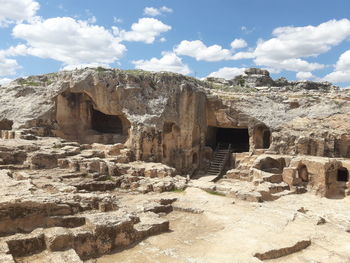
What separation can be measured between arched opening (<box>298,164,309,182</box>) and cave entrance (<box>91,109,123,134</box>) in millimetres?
13956

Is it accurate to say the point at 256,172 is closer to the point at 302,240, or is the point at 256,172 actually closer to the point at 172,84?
the point at 172,84

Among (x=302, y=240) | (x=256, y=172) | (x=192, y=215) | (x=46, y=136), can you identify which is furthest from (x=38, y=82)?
(x=302, y=240)

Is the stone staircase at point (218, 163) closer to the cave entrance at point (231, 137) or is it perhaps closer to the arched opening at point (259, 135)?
the arched opening at point (259, 135)

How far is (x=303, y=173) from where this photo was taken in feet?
59.7

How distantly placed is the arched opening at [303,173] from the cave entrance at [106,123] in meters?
14.0

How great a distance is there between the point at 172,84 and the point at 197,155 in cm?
528

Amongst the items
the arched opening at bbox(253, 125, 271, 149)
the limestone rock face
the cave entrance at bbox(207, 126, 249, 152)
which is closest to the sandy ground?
the limestone rock face

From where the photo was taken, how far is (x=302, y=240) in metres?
8.48

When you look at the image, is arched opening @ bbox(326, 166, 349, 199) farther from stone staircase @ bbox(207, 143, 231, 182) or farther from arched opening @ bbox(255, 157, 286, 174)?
stone staircase @ bbox(207, 143, 231, 182)

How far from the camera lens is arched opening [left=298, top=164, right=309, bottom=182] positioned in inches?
710

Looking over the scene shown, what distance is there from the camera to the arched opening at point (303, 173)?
59.2ft

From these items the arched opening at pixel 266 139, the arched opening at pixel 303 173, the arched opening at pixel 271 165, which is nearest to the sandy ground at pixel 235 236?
the arched opening at pixel 303 173

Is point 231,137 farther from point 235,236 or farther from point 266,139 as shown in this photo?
point 235,236

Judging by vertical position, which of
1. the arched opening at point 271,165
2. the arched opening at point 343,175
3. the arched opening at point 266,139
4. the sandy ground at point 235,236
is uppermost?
the arched opening at point 266,139
